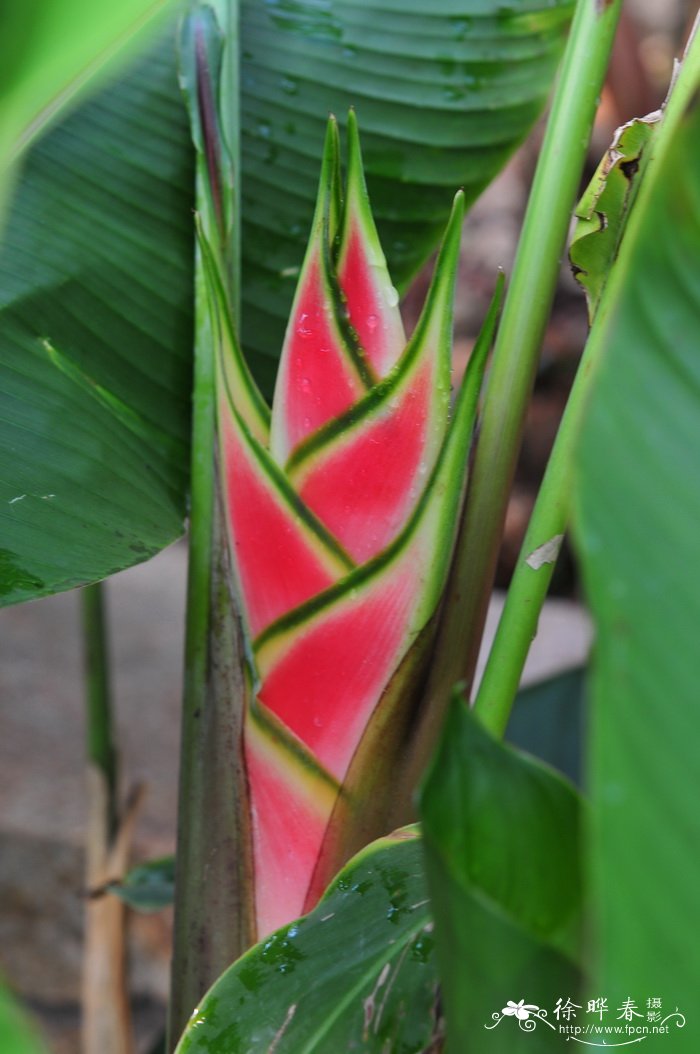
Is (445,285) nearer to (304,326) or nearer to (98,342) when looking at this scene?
(304,326)

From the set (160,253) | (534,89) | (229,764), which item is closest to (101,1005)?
(229,764)

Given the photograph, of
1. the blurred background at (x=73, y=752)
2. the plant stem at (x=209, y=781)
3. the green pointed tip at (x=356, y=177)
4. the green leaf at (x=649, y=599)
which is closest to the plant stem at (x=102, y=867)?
the blurred background at (x=73, y=752)

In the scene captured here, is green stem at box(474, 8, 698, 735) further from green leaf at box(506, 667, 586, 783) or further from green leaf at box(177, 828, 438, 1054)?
green leaf at box(506, 667, 586, 783)

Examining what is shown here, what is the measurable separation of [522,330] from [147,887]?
422mm

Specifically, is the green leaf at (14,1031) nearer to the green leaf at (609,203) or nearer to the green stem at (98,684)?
the green leaf at (609,203)

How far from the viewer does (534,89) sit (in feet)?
1.70

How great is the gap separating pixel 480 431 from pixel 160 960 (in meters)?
0.89

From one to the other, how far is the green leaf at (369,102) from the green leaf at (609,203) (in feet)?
0.64

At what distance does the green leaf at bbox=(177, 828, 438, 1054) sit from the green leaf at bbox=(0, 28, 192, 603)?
0.14 metres

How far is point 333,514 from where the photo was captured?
316mm

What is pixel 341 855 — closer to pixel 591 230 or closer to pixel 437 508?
pixel 437 508

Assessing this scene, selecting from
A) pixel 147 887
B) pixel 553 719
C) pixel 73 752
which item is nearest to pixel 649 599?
pixel 147 887

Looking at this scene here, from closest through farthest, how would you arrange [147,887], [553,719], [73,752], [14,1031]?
1. [14,1031]
2. [147,887]
3. [553,719]
4. [73,752]

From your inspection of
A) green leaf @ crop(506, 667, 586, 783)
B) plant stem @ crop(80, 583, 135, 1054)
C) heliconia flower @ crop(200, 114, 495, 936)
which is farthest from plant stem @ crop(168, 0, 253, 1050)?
green leaf @ crop(506, 667, 586, 783)
